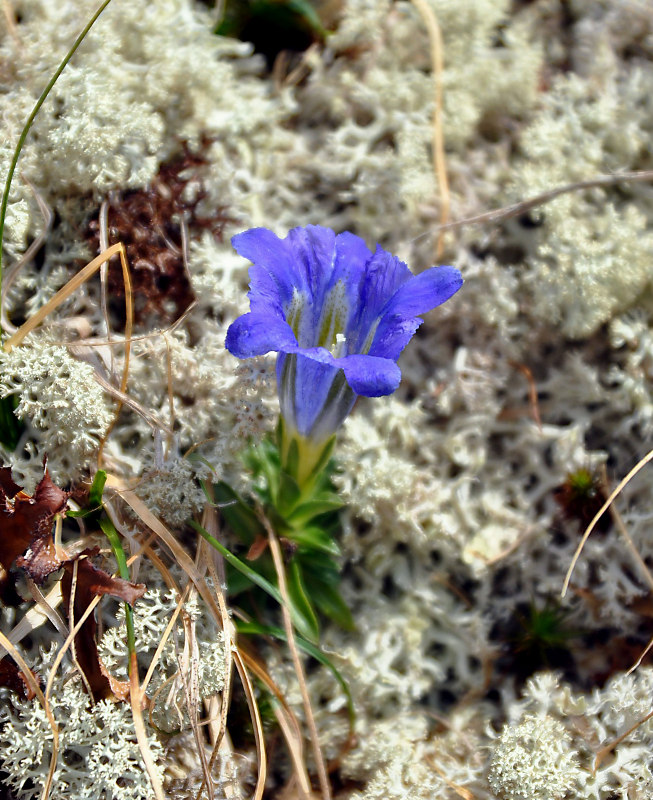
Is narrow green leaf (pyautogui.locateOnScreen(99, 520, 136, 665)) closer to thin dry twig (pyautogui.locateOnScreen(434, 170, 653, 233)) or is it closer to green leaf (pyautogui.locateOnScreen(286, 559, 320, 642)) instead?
green leaf (pyautogui.locateOnScreen(286, 559, 320, 642))

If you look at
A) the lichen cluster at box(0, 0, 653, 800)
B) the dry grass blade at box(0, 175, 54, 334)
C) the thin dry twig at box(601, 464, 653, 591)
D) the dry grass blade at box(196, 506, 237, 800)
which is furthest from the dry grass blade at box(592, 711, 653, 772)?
the dry grass blade at box(0, 175, 54, 334)

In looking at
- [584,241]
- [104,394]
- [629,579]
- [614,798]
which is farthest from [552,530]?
[104,394]

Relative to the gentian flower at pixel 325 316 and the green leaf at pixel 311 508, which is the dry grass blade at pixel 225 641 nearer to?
the green leaf at pixel 311 508

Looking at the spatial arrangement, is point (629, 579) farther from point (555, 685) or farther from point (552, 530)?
point (555, 685)

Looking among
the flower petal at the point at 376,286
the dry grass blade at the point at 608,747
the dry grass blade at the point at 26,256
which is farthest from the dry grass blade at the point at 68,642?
the dry grass blade at the point at 608,747

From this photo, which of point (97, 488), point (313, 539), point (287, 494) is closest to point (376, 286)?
point (287, 494)

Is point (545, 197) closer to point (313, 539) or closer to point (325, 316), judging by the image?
point (325, 316)
